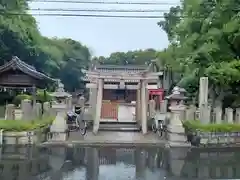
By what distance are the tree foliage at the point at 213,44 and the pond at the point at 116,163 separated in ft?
16.0

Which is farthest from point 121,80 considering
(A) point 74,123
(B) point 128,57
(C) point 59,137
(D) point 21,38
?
(B) point 128,57

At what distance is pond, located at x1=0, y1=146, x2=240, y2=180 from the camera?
13008mm

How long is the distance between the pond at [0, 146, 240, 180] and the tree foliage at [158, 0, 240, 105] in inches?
192

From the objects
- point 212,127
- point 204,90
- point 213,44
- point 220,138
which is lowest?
point 220,138

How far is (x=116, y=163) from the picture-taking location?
1555 centimetres

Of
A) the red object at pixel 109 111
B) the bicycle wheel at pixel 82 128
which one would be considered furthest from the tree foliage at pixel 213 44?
the bicycle wheel at pixel 82 128

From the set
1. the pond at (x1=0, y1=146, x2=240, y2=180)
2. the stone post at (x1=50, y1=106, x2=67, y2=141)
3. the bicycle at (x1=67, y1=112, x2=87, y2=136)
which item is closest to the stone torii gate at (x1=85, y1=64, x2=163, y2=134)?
the bicycle at (x1=67, y1=112, x2=87, y2=136)

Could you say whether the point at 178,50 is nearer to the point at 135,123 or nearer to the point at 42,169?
the point at 135,123

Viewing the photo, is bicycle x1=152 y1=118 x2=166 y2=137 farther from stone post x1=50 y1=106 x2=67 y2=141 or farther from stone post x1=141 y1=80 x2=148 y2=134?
stone post x1=50 y1=106 x2=67 y2=141

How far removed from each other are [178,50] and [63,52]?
31.3 m

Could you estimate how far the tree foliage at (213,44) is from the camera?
866 inches

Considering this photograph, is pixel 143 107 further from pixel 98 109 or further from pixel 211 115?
pixel 211 115

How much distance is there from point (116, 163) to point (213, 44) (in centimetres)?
1078

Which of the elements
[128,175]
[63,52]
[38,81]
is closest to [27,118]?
[38,81]
